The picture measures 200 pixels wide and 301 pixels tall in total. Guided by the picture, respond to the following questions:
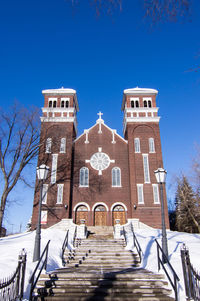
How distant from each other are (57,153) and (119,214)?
959 centimetres

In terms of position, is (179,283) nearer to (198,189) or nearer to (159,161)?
(159,161)

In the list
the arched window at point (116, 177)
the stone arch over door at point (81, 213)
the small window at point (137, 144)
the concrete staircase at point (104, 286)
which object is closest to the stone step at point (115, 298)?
the concrete staircase at point (104, 286)

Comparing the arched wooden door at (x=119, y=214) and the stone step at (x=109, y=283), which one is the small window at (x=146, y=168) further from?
the stone step at (x=109, y=283)

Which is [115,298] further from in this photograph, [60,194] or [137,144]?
[137,144]

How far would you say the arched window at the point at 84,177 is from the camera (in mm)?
27141

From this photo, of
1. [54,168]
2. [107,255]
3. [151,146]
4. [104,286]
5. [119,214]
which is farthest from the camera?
[151,146]

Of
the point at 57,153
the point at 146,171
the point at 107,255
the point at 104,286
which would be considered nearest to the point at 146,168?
the point at 146,171

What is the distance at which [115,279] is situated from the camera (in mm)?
8469

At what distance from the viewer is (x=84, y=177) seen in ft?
90.3

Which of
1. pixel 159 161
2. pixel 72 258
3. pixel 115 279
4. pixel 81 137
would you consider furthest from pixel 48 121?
pixel 115 279

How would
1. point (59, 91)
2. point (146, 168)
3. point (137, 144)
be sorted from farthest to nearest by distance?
point (59, 91)
point (137, 144)
point (146, 168)

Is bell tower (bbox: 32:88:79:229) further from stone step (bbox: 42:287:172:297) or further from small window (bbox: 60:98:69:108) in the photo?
stone step (bbox: 42:287:172:297)

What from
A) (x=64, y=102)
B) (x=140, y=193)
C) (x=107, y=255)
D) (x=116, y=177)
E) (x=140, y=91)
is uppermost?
(x=140, y=91)

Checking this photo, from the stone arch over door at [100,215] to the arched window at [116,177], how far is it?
9.18 ft
